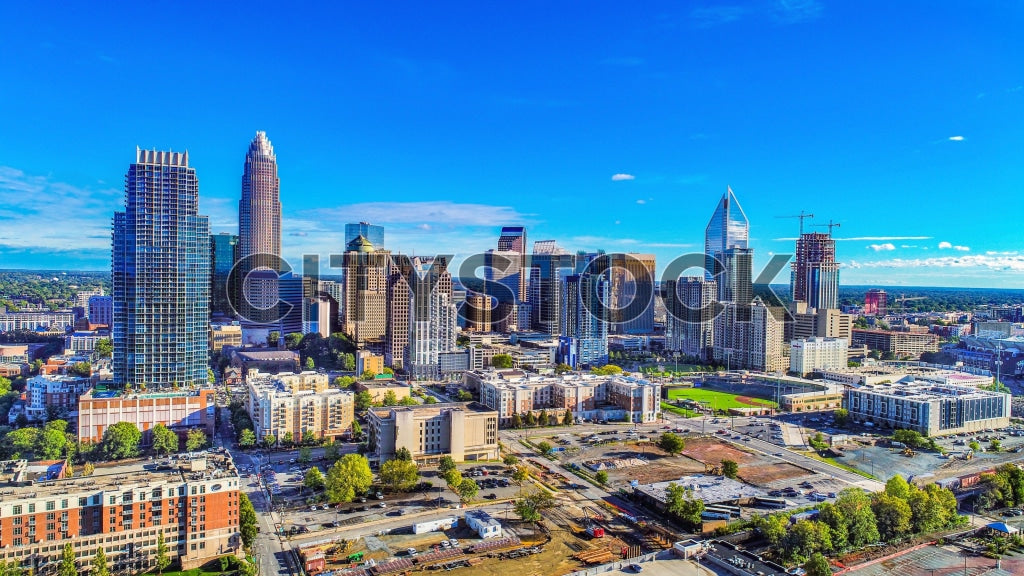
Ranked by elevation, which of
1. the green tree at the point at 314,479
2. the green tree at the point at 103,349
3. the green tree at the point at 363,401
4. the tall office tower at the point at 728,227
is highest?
the tall office tower at the point at 728,227

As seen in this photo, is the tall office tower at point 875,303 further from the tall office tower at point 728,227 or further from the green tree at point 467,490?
the green tree at point 467,490

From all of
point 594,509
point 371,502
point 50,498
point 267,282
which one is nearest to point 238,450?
point 371,502

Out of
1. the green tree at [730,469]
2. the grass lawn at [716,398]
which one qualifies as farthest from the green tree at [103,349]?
the green tree at [730,469]

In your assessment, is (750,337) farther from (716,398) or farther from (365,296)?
(365,296)

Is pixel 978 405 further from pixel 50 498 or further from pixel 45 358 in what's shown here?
pixel 45 358

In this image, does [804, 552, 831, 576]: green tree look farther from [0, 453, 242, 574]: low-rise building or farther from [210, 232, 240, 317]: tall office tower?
[210, 232, 240, 317]: tall office tower

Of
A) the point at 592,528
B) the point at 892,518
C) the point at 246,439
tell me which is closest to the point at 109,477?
the point at 246,439

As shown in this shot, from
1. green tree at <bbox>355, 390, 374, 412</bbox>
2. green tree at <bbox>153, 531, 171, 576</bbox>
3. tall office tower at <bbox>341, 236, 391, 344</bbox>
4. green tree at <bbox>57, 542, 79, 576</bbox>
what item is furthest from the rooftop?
tall office tower at <bbox>341, 236, 391, 344</bbox>
